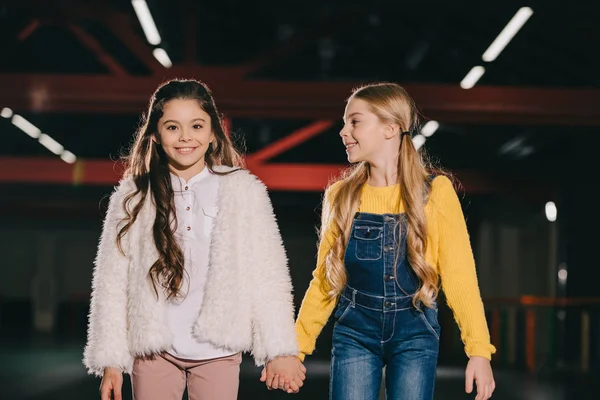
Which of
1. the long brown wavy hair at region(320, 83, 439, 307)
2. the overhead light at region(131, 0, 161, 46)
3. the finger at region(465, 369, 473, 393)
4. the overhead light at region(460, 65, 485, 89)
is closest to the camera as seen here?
the finger at region(465, 369, 473, 393)

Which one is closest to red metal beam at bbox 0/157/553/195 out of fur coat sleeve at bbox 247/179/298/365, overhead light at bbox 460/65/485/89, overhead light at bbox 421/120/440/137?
overhead light at bbox 421/120/440/137

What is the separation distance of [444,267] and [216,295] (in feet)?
2.18

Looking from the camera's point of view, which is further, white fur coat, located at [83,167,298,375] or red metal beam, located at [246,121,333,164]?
red metal beam, located at [246,121,333,164]

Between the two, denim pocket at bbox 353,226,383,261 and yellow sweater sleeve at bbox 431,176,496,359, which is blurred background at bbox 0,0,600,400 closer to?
denim pocket at bbox 353,226,383,261

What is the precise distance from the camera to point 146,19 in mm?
7871

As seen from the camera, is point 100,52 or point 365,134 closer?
point 365,134

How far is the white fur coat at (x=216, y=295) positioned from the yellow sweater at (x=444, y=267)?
223mm

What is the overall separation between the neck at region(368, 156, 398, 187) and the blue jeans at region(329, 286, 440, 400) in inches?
14.2

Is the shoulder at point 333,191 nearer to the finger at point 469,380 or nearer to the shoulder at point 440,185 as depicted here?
the shoulder at point 440,185

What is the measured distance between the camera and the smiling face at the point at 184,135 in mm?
2604

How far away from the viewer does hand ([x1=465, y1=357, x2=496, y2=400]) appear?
2.57m

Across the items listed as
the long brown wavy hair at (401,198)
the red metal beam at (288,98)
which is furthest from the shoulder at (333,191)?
the red metal beam at (288,98)

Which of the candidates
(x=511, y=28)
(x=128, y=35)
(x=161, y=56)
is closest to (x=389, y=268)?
(x=511, y=28)

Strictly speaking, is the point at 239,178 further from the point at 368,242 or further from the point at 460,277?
the point at 460,277
